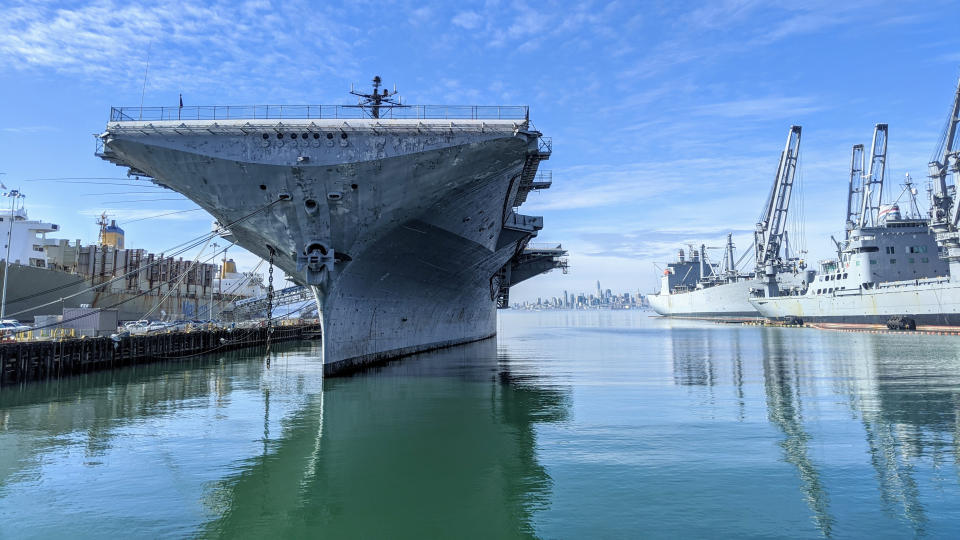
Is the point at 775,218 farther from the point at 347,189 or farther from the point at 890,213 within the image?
the point at 347,189

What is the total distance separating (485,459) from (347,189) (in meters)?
9.39

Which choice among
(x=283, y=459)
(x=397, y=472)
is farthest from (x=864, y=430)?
(x=283, y=459)

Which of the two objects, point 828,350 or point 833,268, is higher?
point 833,268

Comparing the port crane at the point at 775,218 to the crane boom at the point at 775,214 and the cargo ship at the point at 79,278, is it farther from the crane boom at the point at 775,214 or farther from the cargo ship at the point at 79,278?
the cargo ship at the point at 79,278

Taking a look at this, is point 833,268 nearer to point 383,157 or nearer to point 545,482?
point 383,157

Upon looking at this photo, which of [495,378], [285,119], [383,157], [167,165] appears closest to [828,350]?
[495,378]

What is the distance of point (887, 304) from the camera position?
1732 inches

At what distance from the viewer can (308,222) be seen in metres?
16.3

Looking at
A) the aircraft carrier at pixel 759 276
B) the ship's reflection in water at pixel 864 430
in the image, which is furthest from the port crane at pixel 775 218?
the ship's reflection in water at pixel 864 430

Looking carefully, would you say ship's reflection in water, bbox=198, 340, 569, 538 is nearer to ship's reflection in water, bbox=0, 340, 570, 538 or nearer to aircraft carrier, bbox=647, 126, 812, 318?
ship's reflection in water, bbox=0, 340, 570, 538

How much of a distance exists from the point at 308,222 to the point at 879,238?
50870 mm

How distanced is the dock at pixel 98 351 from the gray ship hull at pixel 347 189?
7296mm

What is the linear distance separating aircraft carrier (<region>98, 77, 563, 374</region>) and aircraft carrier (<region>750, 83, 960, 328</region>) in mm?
36685

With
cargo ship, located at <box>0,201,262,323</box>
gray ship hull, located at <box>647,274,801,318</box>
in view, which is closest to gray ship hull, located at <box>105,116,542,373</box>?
cargo ship, located at <box>0,201,262,323</box>
